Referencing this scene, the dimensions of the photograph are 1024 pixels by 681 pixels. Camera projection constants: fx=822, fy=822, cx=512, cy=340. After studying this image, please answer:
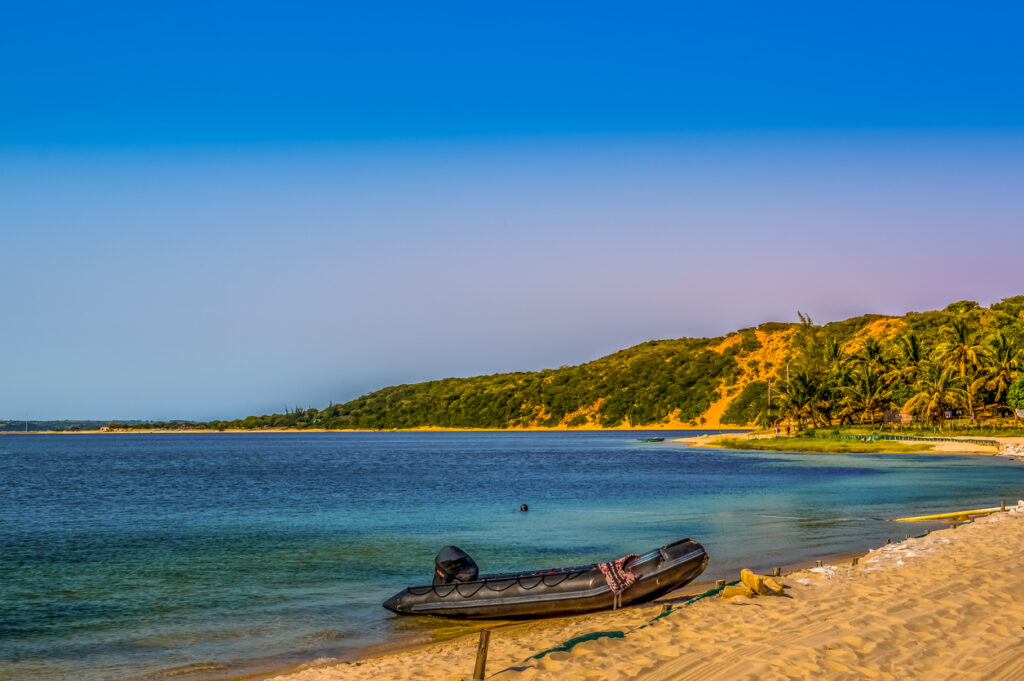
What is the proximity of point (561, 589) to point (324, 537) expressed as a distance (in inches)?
647

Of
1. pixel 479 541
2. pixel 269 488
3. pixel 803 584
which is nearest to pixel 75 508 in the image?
pixel 269 488

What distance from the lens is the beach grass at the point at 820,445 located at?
7000 centimetres

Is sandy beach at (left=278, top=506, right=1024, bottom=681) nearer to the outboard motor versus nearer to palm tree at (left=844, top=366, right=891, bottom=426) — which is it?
the outboard motor

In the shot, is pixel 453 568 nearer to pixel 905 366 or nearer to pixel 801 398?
pixel 801 398

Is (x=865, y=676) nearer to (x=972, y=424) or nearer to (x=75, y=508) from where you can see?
(x=75, y=508)

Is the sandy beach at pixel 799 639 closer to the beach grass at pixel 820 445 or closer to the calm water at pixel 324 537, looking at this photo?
the calm water at pixel 324 537

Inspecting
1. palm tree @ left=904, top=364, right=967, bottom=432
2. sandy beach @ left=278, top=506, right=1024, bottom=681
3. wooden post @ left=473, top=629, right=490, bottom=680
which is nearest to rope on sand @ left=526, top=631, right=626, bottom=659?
sandy beach @ left=278, top=506, right=1024, bottom=681

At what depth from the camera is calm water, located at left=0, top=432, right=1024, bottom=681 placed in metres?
15.2

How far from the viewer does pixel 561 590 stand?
583 inches

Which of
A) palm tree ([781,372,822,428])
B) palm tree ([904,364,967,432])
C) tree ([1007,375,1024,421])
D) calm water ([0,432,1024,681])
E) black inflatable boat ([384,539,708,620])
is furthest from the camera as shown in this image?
palm tree ([781,372,822,428])

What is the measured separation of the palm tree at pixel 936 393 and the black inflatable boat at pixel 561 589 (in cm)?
7655

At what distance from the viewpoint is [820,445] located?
80.2 meters

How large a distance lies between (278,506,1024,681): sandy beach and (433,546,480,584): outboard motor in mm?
1710

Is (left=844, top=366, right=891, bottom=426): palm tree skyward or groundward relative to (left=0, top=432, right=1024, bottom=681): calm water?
skyward
